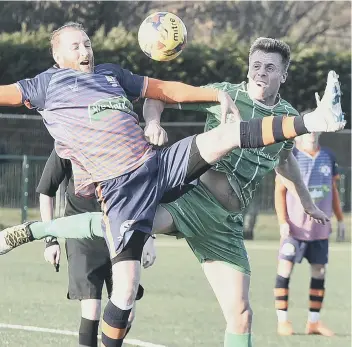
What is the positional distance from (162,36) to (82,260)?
1.55 metres

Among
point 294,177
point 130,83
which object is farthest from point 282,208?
point 130,83

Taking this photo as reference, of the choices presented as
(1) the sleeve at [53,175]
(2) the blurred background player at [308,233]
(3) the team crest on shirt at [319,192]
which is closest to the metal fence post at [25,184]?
(2) the blurred background player at [308,233]

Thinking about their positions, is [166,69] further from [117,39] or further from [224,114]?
[224,114]

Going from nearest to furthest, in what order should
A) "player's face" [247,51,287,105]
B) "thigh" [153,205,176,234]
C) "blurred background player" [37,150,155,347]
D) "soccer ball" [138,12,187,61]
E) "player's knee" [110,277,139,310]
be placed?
"player's knee" [110,277,139,310]
"thigh" [153,205,176,234]
"player's face" [247,51,287,105]
"soccer ball" [138,12,187,61]
"blurred background player" [37,150,155,347]

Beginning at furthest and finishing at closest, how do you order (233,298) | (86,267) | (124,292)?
(86,267) → (233,298) → (124,292)

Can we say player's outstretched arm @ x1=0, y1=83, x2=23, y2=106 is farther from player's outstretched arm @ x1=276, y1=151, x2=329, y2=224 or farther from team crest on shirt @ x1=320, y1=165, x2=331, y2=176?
team crest on shirt @ x1=320, y1=165, x2=331, y2=176

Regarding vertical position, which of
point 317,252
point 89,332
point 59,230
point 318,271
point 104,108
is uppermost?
point 104,108

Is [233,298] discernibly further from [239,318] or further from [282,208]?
[282,208]

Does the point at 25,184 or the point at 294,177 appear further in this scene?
the point at 25,184

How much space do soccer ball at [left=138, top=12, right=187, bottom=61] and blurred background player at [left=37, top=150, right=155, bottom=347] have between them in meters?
0.92

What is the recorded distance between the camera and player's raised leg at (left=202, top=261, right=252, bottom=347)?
6.48m

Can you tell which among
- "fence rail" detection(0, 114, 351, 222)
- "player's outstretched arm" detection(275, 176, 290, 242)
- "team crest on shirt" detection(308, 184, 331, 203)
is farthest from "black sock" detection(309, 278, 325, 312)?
"fence rail" detection(0, 114, 351, 222)

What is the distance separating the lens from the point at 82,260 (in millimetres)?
7117

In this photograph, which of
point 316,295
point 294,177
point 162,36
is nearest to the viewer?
point 162,36
